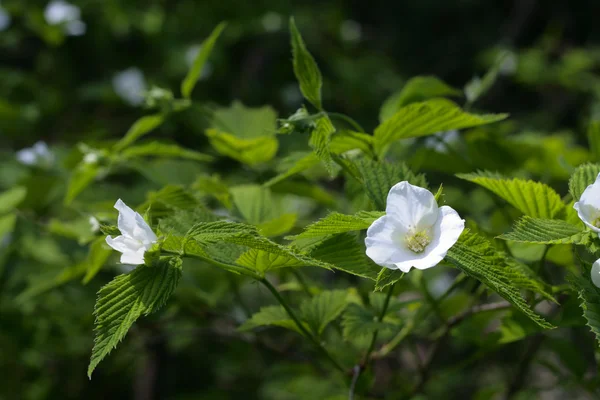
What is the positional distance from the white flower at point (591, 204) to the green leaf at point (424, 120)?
0.77ft

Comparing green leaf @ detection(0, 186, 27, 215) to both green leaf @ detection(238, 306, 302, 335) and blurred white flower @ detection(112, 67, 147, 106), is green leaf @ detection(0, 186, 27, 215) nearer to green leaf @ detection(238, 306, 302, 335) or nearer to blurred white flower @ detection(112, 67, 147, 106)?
green leaf @ detection(238, 306, 302, 335)

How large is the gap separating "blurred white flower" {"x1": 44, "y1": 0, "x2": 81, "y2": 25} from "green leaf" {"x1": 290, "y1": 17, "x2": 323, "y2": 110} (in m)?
1.55

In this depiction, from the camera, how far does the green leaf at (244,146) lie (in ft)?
3.92

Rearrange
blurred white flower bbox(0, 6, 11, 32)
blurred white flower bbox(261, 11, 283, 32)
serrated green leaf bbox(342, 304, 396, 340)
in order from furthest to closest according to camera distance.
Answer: blurred white flower bbox(261, 11, 283, 32) → blurred white flower bbox(0, 6, 11, 32) → serrated green leaf bbox(342, 304, 396, 340)

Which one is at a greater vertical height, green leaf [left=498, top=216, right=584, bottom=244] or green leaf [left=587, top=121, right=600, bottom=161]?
green leaf [left=498, top=216, right=584, bottom=244]

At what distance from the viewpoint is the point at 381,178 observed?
859mm

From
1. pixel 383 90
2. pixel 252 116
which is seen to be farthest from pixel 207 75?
pixel 252 116

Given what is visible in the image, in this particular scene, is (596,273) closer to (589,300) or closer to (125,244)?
(589,300)

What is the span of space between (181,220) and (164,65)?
1647 mm

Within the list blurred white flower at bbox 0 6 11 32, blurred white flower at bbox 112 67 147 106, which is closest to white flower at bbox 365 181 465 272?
blurred white flower at bbox 112 67 147 106

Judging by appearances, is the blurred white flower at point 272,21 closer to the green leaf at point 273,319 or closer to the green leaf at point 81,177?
the green leaf at point 81,177

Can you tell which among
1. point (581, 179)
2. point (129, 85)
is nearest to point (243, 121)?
point (581, 179)

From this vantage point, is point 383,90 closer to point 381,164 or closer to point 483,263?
point 381,164

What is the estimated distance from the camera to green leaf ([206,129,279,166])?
47.0 inches
